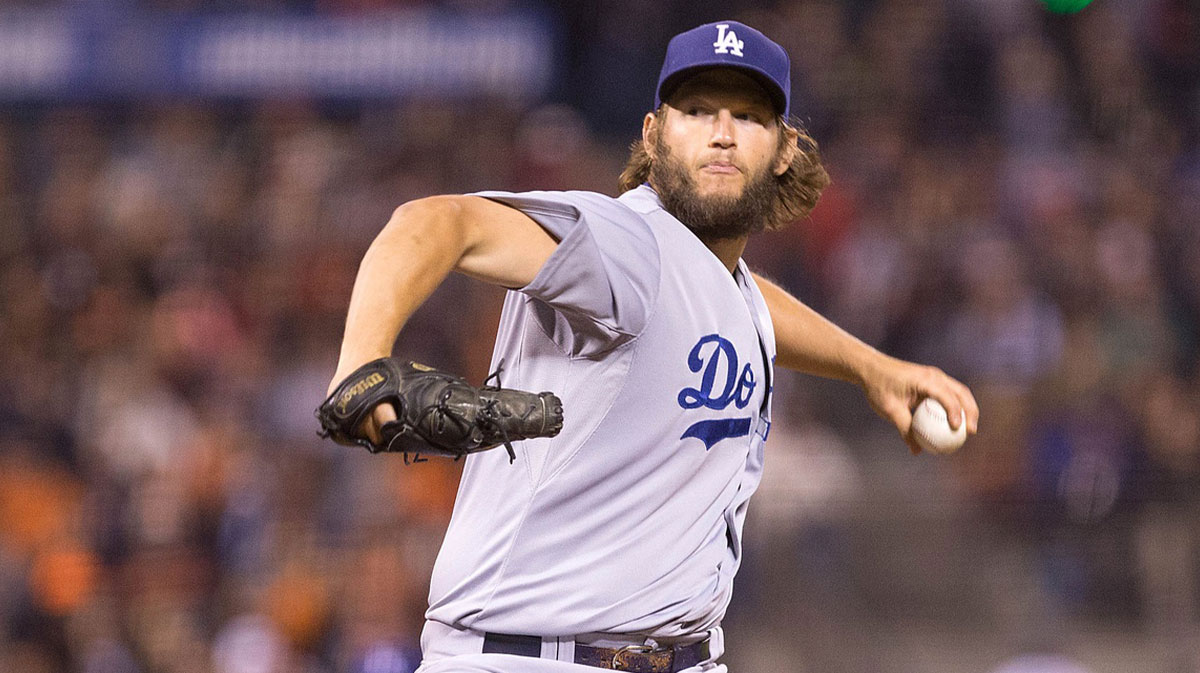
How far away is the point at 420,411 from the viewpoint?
187cm

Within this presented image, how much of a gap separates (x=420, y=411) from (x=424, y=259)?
267 millimetres

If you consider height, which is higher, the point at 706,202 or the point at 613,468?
the point at 706,202

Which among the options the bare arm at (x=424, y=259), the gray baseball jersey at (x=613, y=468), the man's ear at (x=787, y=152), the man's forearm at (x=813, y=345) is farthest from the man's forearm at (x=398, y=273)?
the man's forearm at (x=813, y=345)

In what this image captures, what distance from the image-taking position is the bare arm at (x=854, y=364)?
3.11m

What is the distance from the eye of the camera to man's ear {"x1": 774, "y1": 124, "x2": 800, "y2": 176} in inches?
119

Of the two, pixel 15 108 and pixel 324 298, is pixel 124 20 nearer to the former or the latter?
pixel 15 108

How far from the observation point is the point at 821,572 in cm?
620

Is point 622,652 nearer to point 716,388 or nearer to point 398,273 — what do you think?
point 716,388

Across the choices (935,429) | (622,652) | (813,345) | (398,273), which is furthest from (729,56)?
(622,652)

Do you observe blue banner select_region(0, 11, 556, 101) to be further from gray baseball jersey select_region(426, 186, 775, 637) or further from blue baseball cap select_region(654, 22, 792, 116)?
gray baseball jersey select_region(426, 186, 775, 637)

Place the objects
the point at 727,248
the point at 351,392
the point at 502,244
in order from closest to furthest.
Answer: the point at 351,392
the point at 502,244
the point at 727,248

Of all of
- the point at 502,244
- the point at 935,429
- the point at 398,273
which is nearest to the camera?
the point at 398,273

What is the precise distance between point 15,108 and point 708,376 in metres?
9.09

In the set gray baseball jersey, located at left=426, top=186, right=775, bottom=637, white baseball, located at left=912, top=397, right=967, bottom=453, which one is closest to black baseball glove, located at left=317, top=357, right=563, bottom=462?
gray baseball jersey, located at left=426, top=186, right=775, bottom=637
